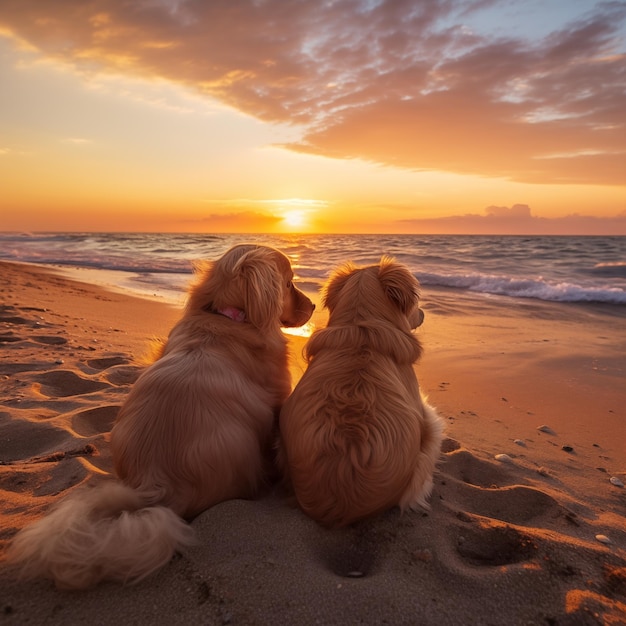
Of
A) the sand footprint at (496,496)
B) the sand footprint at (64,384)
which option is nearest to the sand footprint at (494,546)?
the sand footprint at (496,496)

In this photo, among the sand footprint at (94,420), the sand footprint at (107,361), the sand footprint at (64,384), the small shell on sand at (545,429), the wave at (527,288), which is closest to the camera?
the sand footprint at (94,420)

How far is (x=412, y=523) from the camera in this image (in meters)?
2.54

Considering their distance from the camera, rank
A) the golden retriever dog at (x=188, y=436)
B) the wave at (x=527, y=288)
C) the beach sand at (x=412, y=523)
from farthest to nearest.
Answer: the wave at (x=527, y=288) → the golden retriever dog at (x=188, y=436) → the beach sand at (x=412, y=523)

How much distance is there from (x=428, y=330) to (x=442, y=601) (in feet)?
21.1

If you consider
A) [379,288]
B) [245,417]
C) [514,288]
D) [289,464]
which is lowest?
[514,288]

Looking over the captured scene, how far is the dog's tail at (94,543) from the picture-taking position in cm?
192

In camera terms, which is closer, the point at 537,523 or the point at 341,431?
the point at 341,431

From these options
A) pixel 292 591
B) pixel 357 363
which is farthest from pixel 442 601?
pixel 357 363

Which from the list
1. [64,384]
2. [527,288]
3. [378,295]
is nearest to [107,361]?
[64,384]

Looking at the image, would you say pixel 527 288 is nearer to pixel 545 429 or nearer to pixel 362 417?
pixel 545 429

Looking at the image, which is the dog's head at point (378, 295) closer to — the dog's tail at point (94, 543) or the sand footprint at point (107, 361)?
the dog's tail at point (94, 543)

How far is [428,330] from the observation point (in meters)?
8.12

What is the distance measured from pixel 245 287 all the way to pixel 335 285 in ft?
2.32

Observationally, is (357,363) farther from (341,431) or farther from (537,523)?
(537,523)
